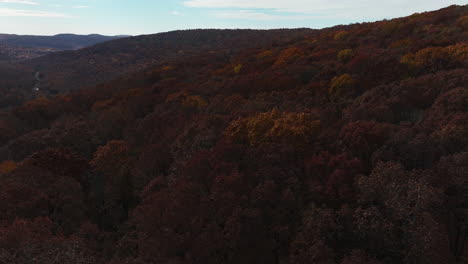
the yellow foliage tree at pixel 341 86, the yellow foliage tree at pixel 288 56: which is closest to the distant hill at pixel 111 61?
the yellow foliage tree at pixel 288 56

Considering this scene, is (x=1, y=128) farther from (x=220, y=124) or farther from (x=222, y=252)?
(x=222, y=252)

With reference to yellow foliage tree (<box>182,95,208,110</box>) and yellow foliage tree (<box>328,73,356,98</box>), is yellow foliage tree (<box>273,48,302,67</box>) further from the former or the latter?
yellow foliage tree (<box>328,73,356,98</box>)

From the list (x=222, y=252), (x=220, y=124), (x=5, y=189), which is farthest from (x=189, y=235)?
(x=220, y=124)

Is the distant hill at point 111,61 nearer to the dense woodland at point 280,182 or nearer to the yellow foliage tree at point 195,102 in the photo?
the yellow foliage tree at point 195,102

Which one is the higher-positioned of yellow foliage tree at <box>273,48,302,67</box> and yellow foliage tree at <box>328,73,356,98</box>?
A: yellow foliage tree at <box>273,48,302,67</box>

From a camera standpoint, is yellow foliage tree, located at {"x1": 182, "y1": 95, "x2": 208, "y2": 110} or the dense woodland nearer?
→ the dense woodland

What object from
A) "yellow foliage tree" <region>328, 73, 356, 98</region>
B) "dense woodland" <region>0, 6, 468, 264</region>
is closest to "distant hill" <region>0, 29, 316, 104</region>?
"yellow foliage tree" <region>328, 73, 356, 98</region>

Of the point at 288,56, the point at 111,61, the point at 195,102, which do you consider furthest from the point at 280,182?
the point at 111,61

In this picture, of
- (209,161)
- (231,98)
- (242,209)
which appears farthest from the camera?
(231,98)

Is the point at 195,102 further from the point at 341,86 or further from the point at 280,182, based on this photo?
the point at 280,182
